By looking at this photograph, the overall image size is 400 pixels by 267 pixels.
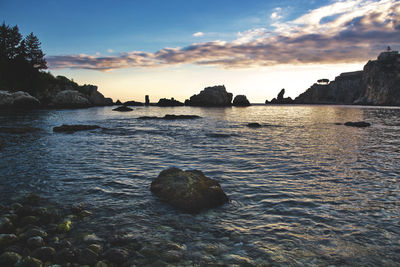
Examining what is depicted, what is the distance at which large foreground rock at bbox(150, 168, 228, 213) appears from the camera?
6.75m

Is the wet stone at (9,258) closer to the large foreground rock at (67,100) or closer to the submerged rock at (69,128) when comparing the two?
the submerged rock at (69,128)

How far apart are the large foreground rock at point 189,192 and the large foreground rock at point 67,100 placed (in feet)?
275

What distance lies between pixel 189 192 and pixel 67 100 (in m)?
87.1

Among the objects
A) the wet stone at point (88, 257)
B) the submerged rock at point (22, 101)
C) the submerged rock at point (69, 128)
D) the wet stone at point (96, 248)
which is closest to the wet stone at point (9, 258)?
the wet stone at point (88, 257)

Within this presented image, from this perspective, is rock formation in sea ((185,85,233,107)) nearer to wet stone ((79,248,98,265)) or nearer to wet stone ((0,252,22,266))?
wet stone ((79,248,98,265))

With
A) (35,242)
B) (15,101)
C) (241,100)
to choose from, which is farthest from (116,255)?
(241,100)

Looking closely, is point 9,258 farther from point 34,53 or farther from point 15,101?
point 34,53

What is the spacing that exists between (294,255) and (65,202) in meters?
6.16

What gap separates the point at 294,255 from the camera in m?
4.64

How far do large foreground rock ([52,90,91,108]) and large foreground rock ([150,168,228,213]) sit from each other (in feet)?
275

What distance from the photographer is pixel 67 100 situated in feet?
266

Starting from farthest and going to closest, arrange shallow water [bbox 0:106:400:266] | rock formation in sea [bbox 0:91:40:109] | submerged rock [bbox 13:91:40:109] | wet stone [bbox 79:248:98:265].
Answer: submerged rock [bbox 13:91:40:109] → rock formation in sea [bbox 0:91:40:109] → shallow water [bbox 0:106:400:266] → wet stone [bbox 79:248:98:265]

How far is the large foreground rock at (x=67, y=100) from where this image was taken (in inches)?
3105

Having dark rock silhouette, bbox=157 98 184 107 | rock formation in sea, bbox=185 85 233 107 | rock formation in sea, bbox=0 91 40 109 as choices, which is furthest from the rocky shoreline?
dark rock silhouette, bbox=157 98 184 107
